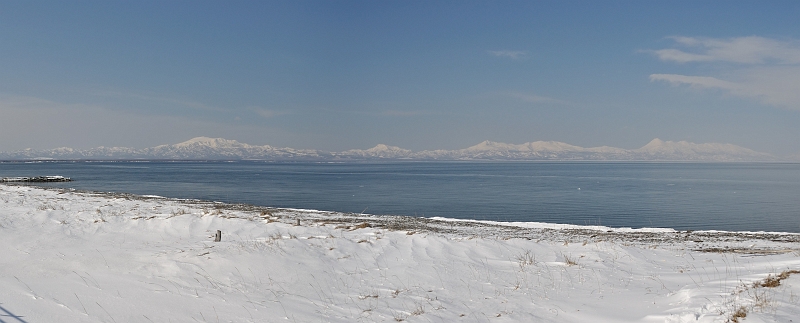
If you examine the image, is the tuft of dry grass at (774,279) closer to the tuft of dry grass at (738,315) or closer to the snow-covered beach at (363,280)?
the snow-covered beach at (363,280)

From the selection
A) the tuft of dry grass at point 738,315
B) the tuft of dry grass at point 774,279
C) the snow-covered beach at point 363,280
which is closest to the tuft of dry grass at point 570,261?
the snow-covered beach at point 363,280

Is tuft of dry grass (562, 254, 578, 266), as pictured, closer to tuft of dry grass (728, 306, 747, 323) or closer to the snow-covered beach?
the snow-covered beach

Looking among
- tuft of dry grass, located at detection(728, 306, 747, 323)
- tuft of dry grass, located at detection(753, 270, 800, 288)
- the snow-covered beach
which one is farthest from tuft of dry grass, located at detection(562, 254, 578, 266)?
tuft of dry grass, located at detection(728, 306, 747, 323)

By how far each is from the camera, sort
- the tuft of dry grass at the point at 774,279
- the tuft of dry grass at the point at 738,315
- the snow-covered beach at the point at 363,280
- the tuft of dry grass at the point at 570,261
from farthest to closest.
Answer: the tuft of dry grass at the point at 570,261, the tuft of dry grass at the point at 774,279, the snow-covered beach at the point at 363,280, the tuft of dry grass at the point at 738,315

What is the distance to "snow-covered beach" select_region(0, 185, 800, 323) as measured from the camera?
25.5 ft

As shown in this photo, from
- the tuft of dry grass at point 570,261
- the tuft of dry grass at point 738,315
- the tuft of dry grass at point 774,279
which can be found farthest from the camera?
the tuft of dry grass at point 570,261

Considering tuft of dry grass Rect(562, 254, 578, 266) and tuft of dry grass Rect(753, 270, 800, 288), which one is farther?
tuft of dry grass Rect(562, 254, 578, 266)

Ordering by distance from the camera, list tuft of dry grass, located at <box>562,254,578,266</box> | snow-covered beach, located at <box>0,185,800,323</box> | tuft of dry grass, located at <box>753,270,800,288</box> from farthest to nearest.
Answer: tuft of dry grass, located at <box>562,254,578,266</box>
tuft of dry grass, located at <box>753,270,800,288</box>
snow-covered beach, located at <box>0,185,800,323</box>

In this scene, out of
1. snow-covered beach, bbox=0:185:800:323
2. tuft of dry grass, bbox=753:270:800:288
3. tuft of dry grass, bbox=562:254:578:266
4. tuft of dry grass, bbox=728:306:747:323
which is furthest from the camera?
tuft of dry grass, bbox=562:254:578:266

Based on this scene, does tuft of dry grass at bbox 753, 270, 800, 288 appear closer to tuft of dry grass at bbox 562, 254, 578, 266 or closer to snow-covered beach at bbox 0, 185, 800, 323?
snow-covered beach at bbox 0, 185, 800, 323

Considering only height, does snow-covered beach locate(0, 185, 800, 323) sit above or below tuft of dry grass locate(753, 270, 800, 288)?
below

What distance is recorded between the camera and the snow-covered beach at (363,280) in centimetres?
777

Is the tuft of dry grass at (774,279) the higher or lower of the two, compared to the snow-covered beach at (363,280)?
higher

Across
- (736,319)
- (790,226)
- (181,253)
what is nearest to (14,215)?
(181,253)
